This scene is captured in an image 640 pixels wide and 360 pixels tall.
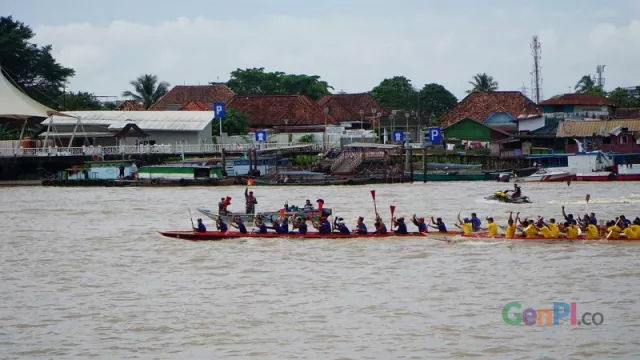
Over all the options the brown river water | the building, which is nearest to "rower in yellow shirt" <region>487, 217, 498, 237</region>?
the brown river water

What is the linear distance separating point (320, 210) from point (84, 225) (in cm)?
897

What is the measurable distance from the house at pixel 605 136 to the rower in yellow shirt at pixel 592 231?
28.2 metres

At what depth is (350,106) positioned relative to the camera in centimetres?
7669

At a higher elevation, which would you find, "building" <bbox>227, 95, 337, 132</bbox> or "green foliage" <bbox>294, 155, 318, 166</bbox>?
"building" <bbox>227, 95, 337, 132</bbox>

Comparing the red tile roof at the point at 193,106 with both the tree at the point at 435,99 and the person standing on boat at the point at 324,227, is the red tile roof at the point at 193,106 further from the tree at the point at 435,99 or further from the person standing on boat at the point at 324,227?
the person standing on boat at the point at 324,227

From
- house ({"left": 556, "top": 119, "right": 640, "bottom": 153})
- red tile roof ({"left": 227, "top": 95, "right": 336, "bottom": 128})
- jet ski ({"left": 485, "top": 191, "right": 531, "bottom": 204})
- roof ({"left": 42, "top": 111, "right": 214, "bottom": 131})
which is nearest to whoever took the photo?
jet ski ({"left": 485, "top": 191, "right": 531, "bottom": 204})

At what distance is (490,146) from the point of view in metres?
60.1

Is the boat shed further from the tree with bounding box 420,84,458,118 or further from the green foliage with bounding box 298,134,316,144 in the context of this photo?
the tree with bounding box 420,84,458,118

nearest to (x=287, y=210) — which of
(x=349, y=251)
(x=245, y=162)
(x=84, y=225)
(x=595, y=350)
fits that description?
A: (x=349, y=251)

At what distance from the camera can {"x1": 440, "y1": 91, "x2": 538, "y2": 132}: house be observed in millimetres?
66500

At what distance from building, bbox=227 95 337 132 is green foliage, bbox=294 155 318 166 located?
27.6 feet

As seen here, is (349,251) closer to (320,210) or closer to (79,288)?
(320,210)

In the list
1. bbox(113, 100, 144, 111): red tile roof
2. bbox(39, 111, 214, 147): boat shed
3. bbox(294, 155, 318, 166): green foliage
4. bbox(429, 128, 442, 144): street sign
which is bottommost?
bbox(294, 155, 318, 166): green foliage

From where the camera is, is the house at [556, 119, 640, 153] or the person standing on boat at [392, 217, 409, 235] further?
the house at [556, 119, 640, 153]
